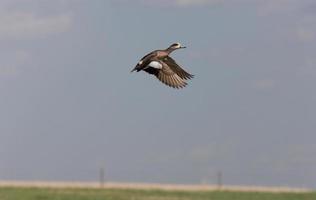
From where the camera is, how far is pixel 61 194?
33.5m

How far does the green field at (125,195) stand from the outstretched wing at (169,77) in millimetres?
28546

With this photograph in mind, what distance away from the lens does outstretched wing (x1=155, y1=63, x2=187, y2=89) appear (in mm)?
3653

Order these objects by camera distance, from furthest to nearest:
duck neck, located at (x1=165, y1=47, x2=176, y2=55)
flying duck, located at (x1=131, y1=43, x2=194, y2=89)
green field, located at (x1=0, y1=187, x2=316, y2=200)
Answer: green field, located at (x1=0, y1=187, x2=316, y2=200) → duck neck, located at (x1=165, y1=47, x2=176, y2=55) → flying duck, located at (x1=131, y1=43, x2=194, y2=89)

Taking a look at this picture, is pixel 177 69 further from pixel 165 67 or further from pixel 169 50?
pixel 169 50

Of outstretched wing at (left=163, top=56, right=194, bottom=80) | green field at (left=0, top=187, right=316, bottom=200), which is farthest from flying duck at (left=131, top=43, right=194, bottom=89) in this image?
green field at (left=0, top=187, right=316, bottom=200)

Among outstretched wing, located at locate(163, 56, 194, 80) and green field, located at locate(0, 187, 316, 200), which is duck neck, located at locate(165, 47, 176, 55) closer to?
Answer: outstretched wing, located at locate(163, 56, 194, 80)

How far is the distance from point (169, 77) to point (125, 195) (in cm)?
3058

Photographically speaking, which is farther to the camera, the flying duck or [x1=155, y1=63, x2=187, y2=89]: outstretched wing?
[x1=155, y1=63, x2=187, y2=89]: outstretched wing

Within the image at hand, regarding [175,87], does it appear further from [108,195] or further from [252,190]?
[252,190]

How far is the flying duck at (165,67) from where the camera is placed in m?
3.40

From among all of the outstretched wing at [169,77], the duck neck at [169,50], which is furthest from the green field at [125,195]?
the duck neck at [169,50]

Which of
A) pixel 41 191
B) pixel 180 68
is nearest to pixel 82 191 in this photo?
pixel 41 191

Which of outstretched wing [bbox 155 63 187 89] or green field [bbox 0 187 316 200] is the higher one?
green field [bbox 0 187 316 200]

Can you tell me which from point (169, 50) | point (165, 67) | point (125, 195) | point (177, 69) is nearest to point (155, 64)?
point (169, 50)
